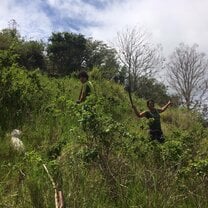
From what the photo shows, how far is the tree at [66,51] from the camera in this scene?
31359 millimetres

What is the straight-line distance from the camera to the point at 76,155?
6.46 metres

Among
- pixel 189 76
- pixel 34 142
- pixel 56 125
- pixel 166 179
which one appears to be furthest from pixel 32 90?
pixel 189 76

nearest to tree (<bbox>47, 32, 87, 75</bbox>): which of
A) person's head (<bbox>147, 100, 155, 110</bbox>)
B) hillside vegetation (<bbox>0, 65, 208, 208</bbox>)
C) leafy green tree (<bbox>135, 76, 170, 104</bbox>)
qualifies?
leafy green tree (<bbox>135, 76, 170, 104</bbox>)

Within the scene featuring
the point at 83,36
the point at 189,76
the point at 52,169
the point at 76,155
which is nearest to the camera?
the point at 52,169

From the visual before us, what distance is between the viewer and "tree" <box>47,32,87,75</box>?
103 feet

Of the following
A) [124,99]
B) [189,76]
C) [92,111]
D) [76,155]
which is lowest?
[76,155]

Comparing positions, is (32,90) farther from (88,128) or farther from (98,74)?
(98,74)

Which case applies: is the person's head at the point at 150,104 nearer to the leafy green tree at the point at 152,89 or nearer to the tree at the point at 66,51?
the tree at the point at 66,51

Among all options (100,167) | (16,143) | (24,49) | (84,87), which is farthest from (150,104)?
(24,49)

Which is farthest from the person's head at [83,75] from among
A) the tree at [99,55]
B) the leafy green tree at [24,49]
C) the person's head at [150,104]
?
the tree at [99,55]

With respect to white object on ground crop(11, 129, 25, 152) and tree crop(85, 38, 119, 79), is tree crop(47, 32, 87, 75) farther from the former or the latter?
white object on ground crop(11, 129, 25, 152)

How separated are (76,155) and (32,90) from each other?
4.17 meters

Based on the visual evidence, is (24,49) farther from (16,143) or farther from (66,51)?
(16,143)

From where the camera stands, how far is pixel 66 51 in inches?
1284
